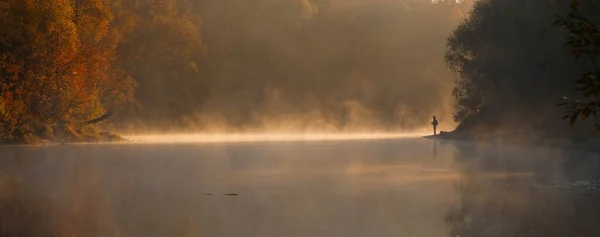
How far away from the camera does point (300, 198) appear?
18.9m

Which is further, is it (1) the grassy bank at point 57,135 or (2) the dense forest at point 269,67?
(2) the dense forest at point 269,67

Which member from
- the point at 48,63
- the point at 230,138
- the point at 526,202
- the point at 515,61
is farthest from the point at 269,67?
the point at 526,202

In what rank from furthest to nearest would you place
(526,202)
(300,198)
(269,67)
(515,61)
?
(269,67) < (515,61) < (300,198) < (526,202)

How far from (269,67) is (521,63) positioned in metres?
55.2

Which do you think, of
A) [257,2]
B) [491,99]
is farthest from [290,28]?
[491,99]

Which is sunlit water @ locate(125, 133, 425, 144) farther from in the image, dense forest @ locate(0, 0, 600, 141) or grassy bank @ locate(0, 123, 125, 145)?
dense forest @ locate(0, 0, 600, 141)

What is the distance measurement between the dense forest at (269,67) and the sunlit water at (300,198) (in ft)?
94.7

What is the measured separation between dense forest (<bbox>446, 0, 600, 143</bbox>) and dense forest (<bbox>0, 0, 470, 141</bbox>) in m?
22.1

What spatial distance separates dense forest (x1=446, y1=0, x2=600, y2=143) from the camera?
1695 inches

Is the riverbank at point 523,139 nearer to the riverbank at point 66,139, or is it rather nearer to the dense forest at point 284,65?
the dense forest at point 284,65

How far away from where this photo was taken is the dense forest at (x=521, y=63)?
43.1m

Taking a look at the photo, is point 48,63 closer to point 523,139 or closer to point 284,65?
point 523,139

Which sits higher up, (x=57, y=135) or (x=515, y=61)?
(x=515, y=61)

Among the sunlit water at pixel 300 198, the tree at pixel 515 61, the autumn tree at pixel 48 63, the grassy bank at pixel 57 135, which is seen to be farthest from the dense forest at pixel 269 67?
the sunlit water at pixel 300 198
